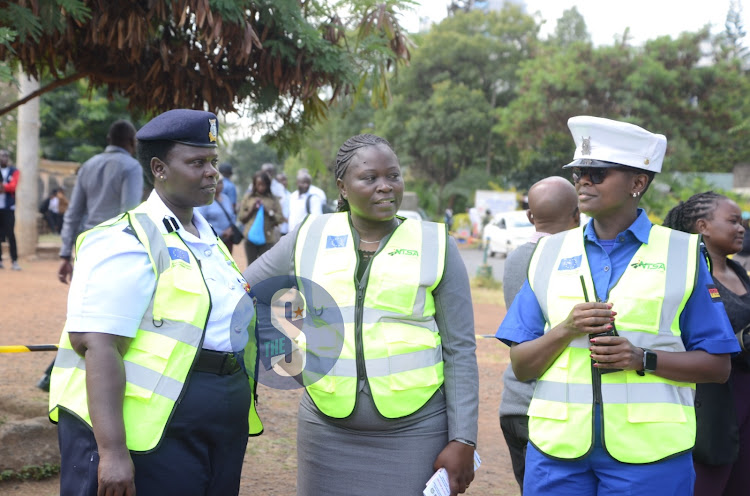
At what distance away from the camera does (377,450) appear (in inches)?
Answer: 110

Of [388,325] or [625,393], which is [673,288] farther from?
[388,325]

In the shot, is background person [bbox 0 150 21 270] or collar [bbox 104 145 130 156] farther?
background person [bbox 0 150 21 270]

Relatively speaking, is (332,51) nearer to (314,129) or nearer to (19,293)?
(314,129)

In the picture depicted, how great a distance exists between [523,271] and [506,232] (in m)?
22.9

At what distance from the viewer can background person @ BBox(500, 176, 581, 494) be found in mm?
3594

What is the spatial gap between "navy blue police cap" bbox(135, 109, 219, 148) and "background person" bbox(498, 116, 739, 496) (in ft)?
4.17

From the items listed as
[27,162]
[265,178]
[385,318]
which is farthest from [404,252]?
[27,162]

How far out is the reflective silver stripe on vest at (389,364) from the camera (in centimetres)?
274

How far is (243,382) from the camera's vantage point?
8.95ft

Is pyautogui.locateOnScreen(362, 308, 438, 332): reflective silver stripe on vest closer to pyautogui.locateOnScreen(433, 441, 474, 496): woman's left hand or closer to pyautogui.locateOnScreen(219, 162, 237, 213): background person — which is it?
pyautogui.locateOnScreen(433, 441, 474, 496): woman's left hand

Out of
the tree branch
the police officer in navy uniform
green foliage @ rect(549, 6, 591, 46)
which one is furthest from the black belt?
green foliage @ rect(549, 6, 591, 46)

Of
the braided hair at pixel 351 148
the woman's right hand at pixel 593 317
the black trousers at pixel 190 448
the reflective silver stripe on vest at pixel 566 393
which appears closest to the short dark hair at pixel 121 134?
the braided hair at pixel 351 148

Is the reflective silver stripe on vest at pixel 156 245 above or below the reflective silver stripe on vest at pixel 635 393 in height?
above

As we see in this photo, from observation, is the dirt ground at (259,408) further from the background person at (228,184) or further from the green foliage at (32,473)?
the background person at (228,184)
